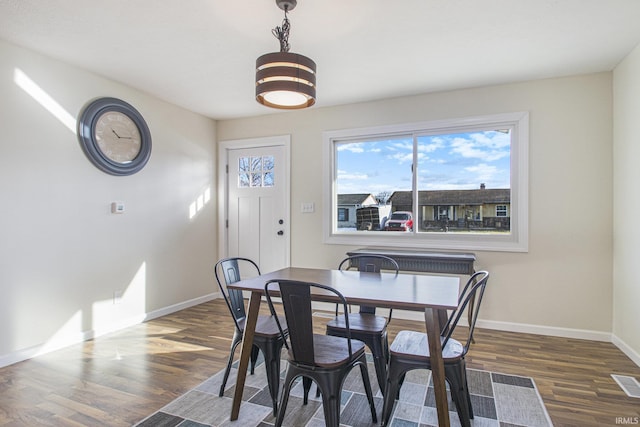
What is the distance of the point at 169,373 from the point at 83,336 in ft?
4.05

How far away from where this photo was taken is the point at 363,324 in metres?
2.30

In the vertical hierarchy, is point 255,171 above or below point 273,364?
above

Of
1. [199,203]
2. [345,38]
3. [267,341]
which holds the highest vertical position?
[345,38]

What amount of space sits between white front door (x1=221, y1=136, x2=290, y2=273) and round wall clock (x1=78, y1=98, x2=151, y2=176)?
130 cm

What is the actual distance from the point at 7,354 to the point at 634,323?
15.9 feet

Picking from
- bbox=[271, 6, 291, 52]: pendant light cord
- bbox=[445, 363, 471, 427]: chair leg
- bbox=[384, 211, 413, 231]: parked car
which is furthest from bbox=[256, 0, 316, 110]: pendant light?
bbox=[384, 211, 413, 231]: parked car

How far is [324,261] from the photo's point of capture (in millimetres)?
4422

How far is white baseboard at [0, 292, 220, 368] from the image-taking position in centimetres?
281

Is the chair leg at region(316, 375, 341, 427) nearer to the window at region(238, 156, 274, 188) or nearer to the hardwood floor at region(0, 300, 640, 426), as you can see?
the hardwood floor at region(0, 300, 640, 426)

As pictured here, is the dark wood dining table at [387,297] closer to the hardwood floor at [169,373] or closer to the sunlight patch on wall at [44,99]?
the hardwood floor at [169,373]

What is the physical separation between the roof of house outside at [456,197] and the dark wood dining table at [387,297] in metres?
1.73

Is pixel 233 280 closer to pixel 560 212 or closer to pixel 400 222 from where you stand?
pixel 400 222

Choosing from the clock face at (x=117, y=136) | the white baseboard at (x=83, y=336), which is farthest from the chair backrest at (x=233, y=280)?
the clock face at (x=117, y=136)

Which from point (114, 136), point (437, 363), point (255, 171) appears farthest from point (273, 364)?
point (255, 171)
